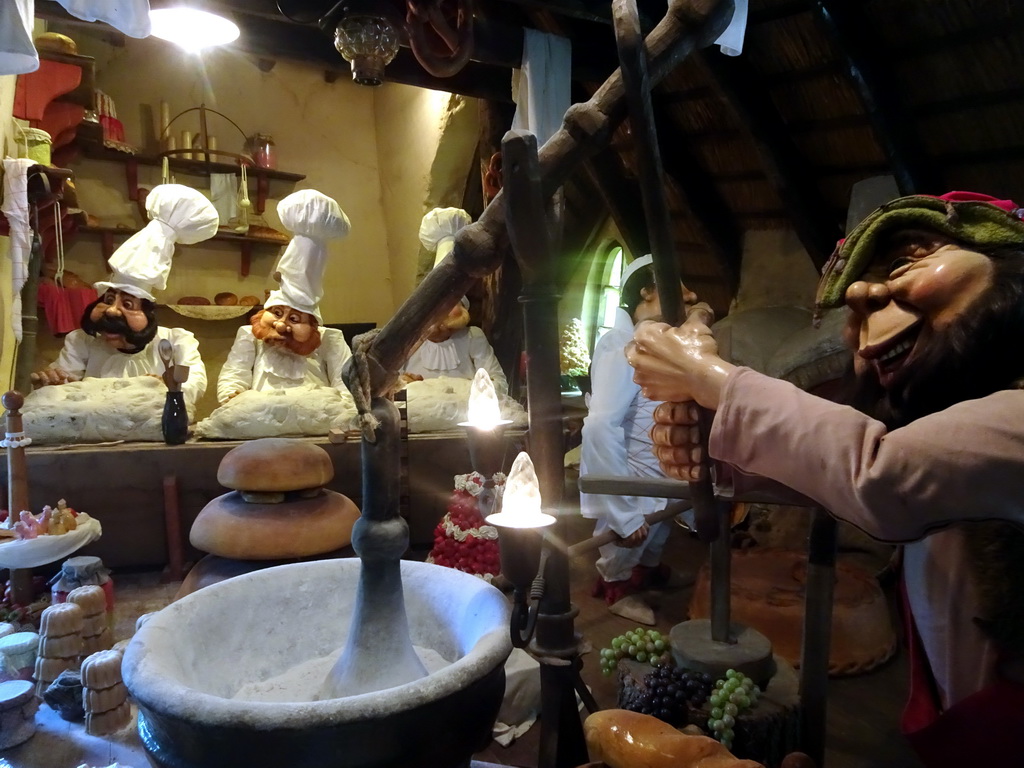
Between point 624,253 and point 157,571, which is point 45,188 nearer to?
point 157,571

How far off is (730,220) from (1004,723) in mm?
3015

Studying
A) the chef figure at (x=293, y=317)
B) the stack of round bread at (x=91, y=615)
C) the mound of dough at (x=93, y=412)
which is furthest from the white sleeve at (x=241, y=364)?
the stack of round bread at (x=91, y=615)

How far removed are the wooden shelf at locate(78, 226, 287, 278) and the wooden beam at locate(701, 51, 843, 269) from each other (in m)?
2.70

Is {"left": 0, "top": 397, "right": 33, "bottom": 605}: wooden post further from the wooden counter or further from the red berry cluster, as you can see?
the red berry cluster

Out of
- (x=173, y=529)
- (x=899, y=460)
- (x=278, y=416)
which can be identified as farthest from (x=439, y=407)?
(x=899, y=460)

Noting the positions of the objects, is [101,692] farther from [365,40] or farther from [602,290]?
[602,290]

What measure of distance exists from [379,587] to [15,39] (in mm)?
1695

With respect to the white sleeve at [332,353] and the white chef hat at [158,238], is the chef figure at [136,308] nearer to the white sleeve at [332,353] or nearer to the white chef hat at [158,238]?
the white chef hat at [158,238]

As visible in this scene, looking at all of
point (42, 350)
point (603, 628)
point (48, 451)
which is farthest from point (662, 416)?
point (42, 350)

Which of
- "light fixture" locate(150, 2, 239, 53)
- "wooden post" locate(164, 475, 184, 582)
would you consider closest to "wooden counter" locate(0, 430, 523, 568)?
"wooden post" locate(164, 475, 184, 582)

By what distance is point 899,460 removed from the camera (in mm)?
614

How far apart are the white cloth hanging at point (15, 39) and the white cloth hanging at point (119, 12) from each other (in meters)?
0.12

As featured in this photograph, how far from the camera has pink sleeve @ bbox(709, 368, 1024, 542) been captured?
598 millimetres

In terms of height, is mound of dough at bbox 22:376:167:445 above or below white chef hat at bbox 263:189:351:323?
below
